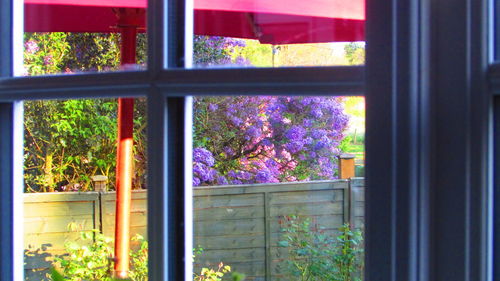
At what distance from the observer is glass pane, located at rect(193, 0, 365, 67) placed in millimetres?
922

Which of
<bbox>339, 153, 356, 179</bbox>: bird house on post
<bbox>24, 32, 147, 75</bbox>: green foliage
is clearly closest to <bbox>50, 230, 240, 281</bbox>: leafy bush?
<bbox>24, 32, 147, 75</bbox>: green foliage

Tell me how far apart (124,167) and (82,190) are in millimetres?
135

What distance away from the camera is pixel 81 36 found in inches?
47.6

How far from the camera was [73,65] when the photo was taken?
3.89ft

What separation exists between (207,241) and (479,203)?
55 centimetres

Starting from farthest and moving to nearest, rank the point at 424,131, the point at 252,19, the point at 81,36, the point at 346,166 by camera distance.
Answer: the point at 81,36 < the point at 252,19 < the point at 346,166 < the point at 424,131

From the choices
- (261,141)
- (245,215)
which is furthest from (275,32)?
(245,215)

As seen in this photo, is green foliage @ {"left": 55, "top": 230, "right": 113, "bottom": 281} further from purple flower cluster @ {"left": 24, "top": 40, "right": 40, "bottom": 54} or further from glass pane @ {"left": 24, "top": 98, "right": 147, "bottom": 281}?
purple flower cluster @ {"left": 24, "top": 40, "right": 40, "bottom": 54}

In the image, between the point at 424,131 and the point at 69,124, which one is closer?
the point at 424,131

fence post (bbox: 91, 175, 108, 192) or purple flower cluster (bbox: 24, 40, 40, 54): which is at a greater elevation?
purple flower cluster (bbox: 24, 40, 40, 54)

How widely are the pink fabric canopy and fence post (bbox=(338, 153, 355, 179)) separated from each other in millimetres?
214

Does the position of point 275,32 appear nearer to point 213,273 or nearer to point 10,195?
point 213,273

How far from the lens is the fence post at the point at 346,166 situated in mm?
961

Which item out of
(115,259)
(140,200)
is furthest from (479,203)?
(115,259)
